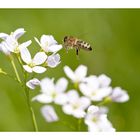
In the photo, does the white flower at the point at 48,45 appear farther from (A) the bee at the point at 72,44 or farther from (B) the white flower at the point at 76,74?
(A) the bee at the point at 72,44

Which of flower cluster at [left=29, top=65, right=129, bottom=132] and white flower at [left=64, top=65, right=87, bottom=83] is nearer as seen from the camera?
flower cluster at [left=29, top=65, right=129, bottom=132]

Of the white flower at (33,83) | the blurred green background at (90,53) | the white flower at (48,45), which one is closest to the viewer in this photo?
the white flower at (33,83)

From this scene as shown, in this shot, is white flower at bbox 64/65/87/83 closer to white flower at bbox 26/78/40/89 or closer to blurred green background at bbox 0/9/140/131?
white flower at bbox 26/78/40/89

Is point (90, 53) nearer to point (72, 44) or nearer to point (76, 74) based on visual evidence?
point (72, 44)

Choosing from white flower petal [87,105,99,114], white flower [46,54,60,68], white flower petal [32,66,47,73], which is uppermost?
white flower [46,54,60,68]

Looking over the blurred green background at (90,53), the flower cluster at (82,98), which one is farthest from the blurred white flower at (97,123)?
the blurred green background at (90,53)

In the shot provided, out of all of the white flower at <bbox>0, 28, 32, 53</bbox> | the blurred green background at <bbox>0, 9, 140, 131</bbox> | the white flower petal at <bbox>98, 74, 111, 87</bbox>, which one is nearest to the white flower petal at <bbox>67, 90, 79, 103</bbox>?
the white flower petal at <bbox>98, 74, 111, 87</bbox>

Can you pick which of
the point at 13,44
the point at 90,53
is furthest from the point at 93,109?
the point at 90,53
